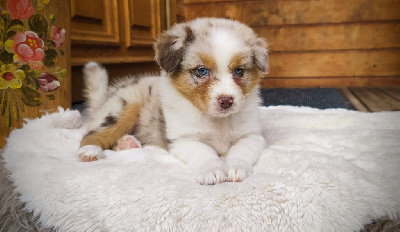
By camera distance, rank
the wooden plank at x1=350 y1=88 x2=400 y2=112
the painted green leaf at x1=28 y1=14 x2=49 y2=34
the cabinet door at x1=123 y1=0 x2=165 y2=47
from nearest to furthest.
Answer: the painted green leaf at x1=28 y1=14 x2=49 y2=34 < the wooden plank at x1=350 y1=88 x2=400 y2=112 < the cabinet door at x1=123 y1=0 x2=165 y2=47

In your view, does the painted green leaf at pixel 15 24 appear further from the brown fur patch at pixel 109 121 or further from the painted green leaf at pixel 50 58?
the brown fur patch at pixel 109 121

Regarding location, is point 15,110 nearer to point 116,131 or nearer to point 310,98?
point 116,131

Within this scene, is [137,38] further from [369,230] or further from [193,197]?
[369,230]

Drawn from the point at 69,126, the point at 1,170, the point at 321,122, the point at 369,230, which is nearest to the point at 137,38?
the point at 69,126

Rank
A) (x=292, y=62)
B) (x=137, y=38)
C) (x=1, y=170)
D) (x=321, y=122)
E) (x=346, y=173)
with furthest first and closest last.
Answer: (x=292, y=62)
(x=137, y=38)
(x=321, y=122)
(x=1, y=170)
(x=346, y=173)

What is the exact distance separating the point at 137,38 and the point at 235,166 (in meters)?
2.81

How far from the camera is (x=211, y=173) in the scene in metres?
1.50

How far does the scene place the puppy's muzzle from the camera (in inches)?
65.4

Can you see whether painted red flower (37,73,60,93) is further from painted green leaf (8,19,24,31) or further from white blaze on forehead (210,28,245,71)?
white blaze on forehead (210,28,245,71)

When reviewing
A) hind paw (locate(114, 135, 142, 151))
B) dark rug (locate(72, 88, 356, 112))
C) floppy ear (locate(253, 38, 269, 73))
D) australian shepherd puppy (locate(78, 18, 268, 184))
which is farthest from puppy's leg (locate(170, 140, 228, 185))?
dark rug (locate(72, 88, 356, 112))

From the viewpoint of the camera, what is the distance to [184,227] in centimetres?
123

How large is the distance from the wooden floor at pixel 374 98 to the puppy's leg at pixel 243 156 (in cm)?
210

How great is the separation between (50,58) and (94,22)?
1151mm

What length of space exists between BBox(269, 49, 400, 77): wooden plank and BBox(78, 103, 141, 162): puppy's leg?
3.83 metres
